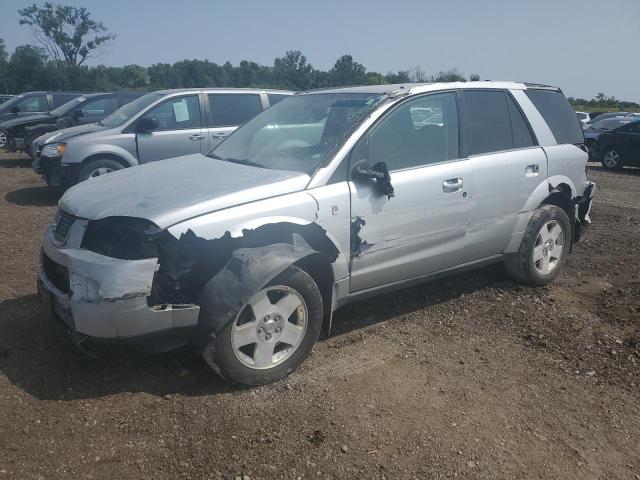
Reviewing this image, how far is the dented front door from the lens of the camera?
3.56m

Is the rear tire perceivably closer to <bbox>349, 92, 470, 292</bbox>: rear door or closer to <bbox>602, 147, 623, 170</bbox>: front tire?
<bbox>349, 92, 470, 292</bbox>: rear door

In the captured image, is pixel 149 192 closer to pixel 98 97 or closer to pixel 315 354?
pixel 315 354

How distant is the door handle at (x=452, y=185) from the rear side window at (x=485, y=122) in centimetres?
32

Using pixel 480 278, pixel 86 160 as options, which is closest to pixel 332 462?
pixel 480 278

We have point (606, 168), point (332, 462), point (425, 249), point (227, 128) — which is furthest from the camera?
point (606, 168)

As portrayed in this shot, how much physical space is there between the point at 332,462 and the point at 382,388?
2.50ft

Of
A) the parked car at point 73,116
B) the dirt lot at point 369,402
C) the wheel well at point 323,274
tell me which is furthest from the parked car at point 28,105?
the wheel well at point 323,274

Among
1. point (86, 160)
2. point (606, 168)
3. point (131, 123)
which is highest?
point (131, 123)

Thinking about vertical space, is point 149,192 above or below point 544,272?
above

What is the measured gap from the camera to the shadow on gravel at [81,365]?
3137 mm

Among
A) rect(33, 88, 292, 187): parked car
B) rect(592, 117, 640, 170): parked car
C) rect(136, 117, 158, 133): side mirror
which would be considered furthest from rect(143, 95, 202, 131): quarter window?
rect(592, 117, 640, 170): parked car

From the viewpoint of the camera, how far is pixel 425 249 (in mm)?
3971

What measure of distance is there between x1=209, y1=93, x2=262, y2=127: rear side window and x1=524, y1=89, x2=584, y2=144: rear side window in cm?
489

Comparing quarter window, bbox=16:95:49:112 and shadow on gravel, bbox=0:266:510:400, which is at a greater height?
quarter window, bbox=16:95:49:112
